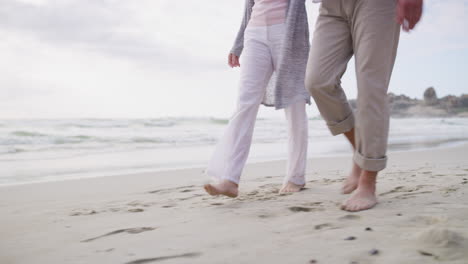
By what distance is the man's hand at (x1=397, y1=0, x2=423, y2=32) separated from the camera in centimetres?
212

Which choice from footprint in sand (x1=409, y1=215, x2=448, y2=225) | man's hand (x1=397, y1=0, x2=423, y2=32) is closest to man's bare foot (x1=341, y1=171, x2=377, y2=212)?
footprint in sand (x1=409, y1=215, x2=448, y2=225)

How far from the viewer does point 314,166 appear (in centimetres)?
527

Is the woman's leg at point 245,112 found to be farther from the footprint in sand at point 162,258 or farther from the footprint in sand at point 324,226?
the footprint in sand at point 162,258

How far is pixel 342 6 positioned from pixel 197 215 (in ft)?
4.95

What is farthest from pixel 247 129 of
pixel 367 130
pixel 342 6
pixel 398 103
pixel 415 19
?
pixel 398 103

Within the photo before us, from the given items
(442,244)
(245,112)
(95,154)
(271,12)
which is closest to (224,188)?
(245,112)

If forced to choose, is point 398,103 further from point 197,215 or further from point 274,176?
point 197,215

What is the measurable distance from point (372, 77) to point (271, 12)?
1.02m

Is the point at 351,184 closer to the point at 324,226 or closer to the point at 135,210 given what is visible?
the point at 324,226

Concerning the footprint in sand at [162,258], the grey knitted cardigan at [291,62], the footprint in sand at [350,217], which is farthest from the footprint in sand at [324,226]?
the grey knitted cardigan at [291,62]

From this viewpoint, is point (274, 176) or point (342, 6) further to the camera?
point (274, 176)

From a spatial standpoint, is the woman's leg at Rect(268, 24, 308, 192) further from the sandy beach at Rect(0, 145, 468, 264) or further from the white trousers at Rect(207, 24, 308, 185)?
the sandy beach at Rect(0, 145, 468, 264)

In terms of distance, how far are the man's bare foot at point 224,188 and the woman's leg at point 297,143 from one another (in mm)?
572

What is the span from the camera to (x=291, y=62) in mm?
3055
